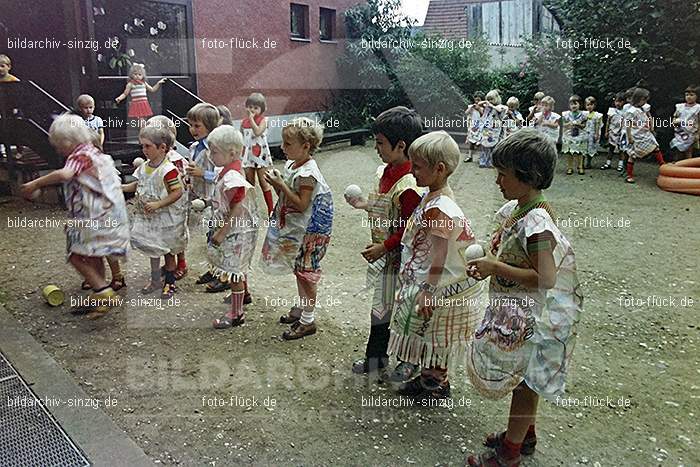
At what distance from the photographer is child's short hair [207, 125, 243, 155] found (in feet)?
12.4

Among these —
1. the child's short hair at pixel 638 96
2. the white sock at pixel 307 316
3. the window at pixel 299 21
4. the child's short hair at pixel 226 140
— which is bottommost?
the white sock at pixel 307 316

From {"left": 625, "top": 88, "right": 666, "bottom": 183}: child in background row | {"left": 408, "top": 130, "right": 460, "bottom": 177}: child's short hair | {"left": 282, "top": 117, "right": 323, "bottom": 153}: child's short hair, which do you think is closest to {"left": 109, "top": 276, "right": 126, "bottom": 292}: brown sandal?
{"left": 282, "top": 117, "right": 323, "bottom": 153}: child's short hair

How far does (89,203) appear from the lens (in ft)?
13.1

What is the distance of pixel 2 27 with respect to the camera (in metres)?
9.35

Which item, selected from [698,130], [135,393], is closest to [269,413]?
[135,393]

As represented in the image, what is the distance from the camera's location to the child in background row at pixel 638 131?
9.88 m

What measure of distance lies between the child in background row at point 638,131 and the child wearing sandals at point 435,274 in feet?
27.1

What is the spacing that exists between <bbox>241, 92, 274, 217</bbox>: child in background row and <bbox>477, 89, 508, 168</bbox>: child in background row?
18.6ft

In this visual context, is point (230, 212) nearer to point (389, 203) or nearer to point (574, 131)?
point (389, 203)

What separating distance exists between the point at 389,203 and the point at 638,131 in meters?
8.35

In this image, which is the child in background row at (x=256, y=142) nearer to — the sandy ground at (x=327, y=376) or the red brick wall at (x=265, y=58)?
the sandy ground at (x=327, y=376)

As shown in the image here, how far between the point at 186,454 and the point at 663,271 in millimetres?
4592

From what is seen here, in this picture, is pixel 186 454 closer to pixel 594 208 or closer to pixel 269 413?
pixel 269 413

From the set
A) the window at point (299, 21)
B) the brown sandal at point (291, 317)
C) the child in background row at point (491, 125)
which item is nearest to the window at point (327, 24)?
the window at point (299, 21)
